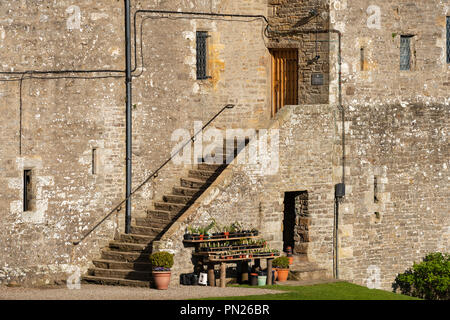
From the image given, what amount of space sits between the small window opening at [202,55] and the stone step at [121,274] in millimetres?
5333

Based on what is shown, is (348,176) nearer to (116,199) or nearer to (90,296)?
(116,199)

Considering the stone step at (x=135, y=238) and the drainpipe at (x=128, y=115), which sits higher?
the drainpipe at (x=128, y=115)

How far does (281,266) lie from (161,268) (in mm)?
3187

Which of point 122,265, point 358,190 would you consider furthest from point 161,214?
point 358,190

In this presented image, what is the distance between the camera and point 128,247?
87.3ft

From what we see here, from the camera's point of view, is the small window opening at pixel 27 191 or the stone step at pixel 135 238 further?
the stone step at pixel 135 238

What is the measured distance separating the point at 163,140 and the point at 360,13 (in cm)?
572

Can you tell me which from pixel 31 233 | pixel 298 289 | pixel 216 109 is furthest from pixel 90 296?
pixel 216 109

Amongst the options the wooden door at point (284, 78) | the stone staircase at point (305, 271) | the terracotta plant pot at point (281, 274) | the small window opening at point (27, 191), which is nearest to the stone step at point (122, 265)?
the small window opening at point (27, 191)

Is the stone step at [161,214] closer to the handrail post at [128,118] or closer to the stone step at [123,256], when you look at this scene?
the handrail post at [128,118]

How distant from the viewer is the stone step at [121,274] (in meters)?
25.5

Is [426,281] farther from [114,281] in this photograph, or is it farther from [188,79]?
[114,281]

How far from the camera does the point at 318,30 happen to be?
28625mm

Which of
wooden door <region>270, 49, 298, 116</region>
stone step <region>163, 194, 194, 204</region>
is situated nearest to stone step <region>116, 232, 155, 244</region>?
stone step <region>163, 194, 194, 204</region>
